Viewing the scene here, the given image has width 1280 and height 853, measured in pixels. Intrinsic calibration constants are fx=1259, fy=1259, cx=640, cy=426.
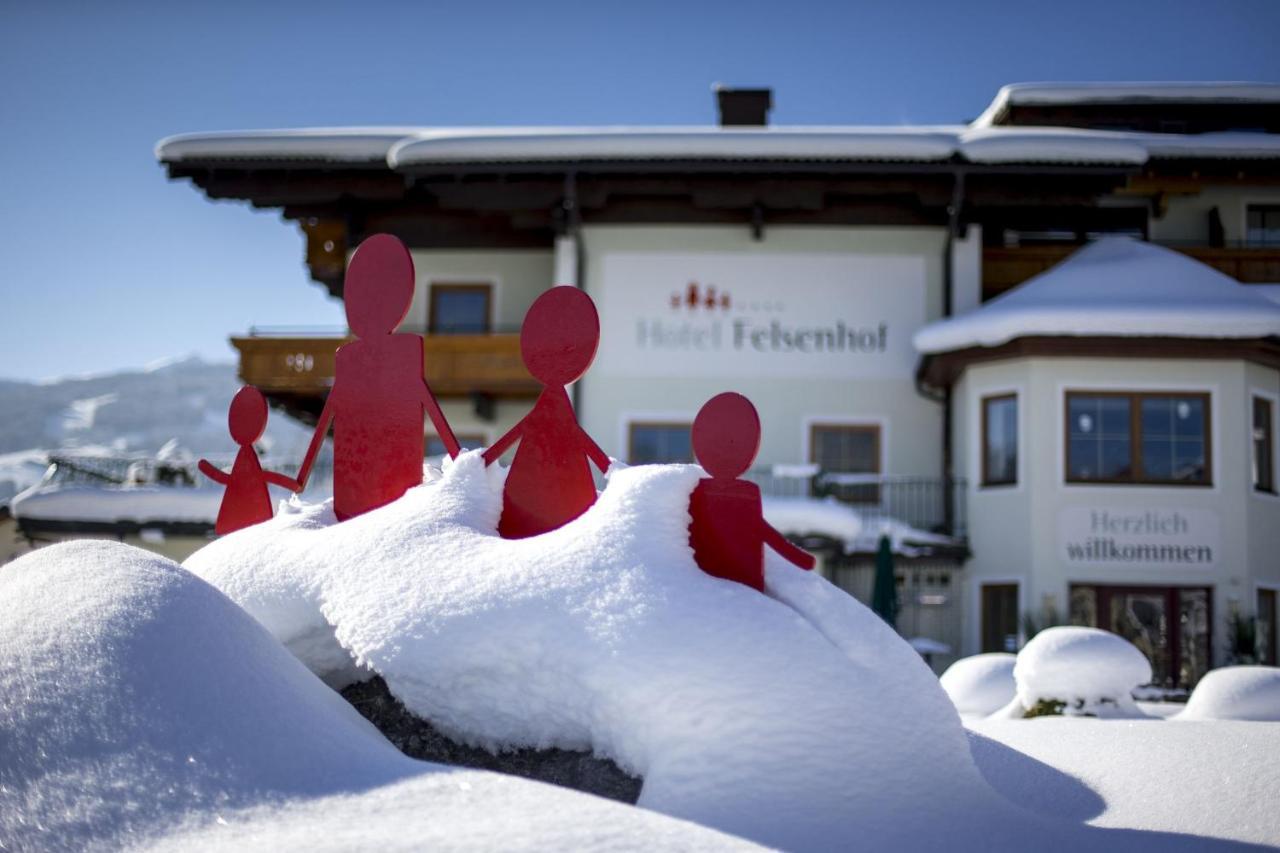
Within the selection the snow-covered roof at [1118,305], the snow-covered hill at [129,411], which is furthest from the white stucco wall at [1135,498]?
the snow-covered hill at [129,411]

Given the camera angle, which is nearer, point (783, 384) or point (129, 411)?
point (783, 384)

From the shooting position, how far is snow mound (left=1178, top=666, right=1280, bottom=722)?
24.0ft

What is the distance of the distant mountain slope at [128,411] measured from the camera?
68125 mm

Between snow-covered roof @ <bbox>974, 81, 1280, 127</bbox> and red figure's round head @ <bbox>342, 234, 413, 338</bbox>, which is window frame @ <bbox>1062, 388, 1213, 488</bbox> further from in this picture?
red figure's round head @ <bbox>342, 234, 413, 338</bbox>

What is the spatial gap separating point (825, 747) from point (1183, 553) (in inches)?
609

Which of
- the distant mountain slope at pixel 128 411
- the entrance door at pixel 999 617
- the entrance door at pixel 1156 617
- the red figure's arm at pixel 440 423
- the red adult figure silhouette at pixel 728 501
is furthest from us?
the distant mountain slope at pixel 128 411

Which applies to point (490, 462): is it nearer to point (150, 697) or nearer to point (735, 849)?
point (150, 697)

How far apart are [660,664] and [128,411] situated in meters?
76.9

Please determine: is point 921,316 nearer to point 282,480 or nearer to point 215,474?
point 215,474

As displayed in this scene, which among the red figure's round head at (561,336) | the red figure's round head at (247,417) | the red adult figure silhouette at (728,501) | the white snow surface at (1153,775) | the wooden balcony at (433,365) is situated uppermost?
the wooden balcony at (433,365)

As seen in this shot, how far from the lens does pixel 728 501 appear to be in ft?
13.5

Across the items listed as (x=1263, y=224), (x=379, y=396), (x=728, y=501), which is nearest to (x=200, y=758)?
(x=728, y=501)

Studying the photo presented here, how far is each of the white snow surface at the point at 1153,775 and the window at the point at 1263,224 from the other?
714 inches

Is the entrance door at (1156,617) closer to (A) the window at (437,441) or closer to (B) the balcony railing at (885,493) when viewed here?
(B) the balcony railing at (885,493)
